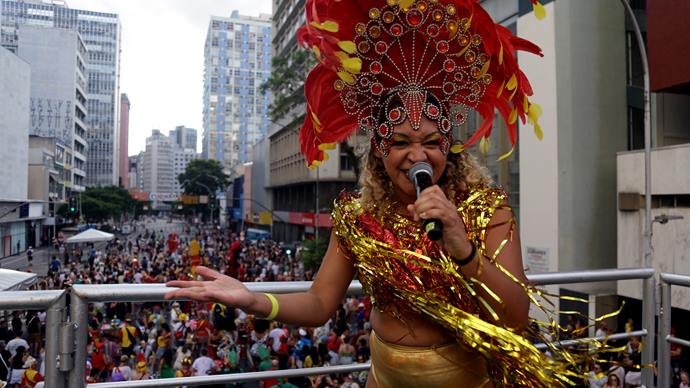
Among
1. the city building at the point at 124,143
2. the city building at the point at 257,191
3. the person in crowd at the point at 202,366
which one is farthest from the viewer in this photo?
the city building at the point at 124,143

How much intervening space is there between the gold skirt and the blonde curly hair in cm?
58

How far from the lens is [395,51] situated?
210cm

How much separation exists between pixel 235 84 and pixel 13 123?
97.7 m

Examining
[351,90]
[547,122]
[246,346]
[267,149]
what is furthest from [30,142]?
[351,90]

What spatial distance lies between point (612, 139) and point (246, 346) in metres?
14.6

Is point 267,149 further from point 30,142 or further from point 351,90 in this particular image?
point 351,90

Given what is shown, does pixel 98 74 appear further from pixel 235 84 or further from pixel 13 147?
pixel 13 147

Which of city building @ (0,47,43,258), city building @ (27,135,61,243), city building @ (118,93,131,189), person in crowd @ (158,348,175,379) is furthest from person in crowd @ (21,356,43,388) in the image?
city building @ (118,93,131,189)

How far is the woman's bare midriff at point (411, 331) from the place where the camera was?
1925 mm

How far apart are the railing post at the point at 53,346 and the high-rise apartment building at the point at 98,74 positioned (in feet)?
377

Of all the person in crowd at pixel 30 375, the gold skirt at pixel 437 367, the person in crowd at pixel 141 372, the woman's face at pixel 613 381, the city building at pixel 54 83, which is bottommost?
the person in crowd at pixel 141 372

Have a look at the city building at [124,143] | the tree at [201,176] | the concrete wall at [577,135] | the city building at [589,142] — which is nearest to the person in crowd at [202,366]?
the city building at [589,142]

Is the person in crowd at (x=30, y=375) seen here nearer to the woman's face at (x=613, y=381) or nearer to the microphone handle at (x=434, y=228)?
the microphone handle at (x=434, y=228)

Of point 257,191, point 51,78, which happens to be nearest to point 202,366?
point 257,191
